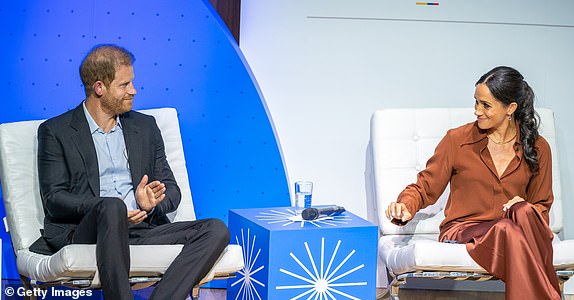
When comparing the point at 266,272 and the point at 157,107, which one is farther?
the point at 157,107

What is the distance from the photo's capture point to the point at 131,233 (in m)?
3.20

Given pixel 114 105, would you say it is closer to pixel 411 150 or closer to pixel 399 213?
pixel 399 213

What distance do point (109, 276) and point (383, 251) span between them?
1335mm

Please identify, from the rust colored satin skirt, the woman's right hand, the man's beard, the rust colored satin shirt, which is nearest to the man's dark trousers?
the man's beard

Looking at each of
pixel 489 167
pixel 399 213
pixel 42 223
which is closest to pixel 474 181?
pixel 489 167

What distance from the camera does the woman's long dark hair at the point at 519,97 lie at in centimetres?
345

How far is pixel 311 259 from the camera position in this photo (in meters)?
3.10

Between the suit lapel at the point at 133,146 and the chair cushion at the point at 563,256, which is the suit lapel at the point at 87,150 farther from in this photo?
the chair cushion at the point at 563,256

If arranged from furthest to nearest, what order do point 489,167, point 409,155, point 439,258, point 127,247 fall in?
point 409,155 < point 489,167 < point 439,258 < point 127,247

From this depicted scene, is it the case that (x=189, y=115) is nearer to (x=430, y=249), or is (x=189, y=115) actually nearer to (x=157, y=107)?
(x=157, y=107)

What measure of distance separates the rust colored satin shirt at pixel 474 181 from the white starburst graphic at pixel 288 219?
322 mm

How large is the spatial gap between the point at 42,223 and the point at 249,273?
35.4 inches

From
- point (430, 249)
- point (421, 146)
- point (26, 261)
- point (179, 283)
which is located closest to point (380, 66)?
point (421, 146)

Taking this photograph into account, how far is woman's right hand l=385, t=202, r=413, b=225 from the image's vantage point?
3307 millimetres
